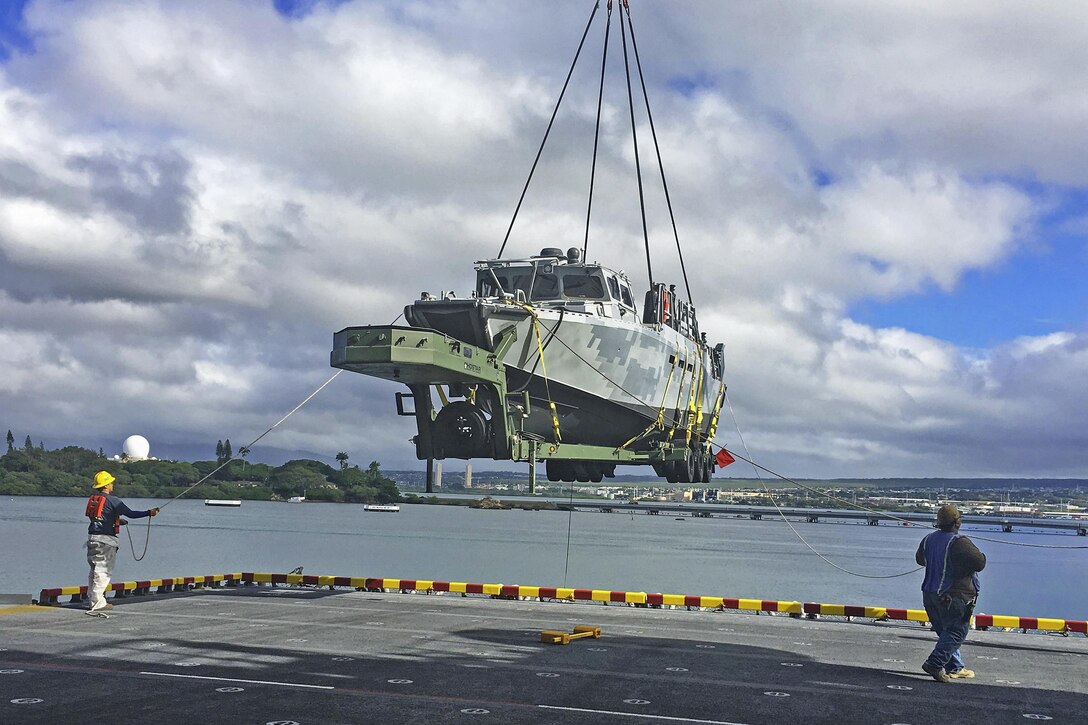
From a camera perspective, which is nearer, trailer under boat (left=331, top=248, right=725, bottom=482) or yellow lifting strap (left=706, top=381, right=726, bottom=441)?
trailer under boat (left=331, top=248, right=725, bottom=482)

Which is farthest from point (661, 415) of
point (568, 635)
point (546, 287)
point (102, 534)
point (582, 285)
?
point (102, 534)

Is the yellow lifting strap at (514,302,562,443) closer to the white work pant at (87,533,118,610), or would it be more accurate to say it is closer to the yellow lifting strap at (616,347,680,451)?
the yellow lifting strap at (616,347,680,451)

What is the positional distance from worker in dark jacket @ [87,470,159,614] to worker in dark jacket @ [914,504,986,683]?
14.6 m

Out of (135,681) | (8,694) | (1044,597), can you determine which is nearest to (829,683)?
(135,681)

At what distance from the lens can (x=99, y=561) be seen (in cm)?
2064

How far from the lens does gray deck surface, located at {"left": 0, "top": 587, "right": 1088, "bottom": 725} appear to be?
12125 millimetres

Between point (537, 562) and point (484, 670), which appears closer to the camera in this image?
point (484, 670)

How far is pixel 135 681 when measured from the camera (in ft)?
44.5

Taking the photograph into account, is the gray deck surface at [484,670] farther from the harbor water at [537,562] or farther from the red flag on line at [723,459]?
the harbor water at [537,562]

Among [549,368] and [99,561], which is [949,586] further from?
[99,561]

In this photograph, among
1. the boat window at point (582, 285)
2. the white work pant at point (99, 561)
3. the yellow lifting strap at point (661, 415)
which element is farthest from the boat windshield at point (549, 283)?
the white work pant at point (99, 561)

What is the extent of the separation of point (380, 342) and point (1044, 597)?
84.5 m

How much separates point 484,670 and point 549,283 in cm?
1304

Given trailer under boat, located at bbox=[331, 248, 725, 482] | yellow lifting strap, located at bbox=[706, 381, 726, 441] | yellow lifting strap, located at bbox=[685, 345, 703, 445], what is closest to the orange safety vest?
trailer under boat, located at bbox=[331, 248, 725, 482]
